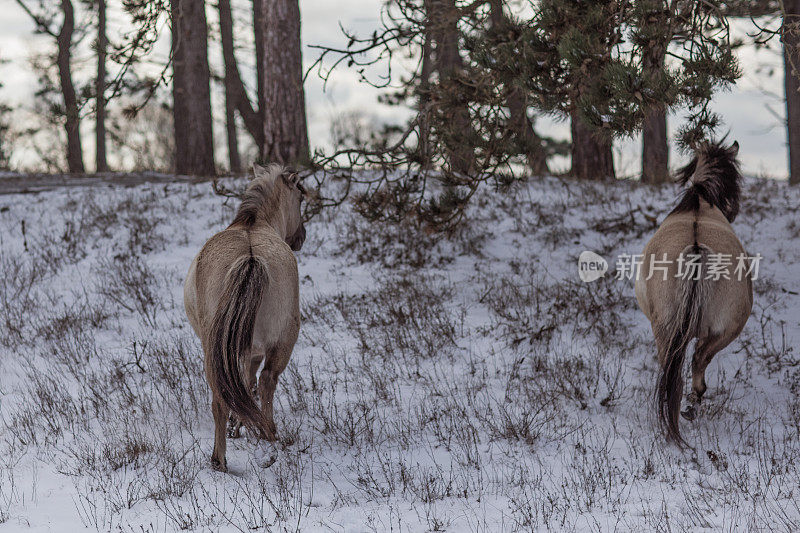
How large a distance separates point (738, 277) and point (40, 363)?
6.30 m

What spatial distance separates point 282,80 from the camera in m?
10.5

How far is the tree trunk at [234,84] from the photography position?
1518cm

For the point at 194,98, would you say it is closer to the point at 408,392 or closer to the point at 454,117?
the point at 454,117

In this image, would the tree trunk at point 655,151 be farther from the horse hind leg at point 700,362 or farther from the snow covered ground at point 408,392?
the horse hind leg at point 700,362

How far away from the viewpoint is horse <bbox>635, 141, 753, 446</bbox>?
4.74 m

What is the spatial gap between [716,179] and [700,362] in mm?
1778

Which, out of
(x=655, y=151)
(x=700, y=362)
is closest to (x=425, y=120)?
(x=700, y=362)

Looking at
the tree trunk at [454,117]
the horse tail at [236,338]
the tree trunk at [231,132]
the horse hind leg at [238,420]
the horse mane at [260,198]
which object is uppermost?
the tree trunk at [231,132]


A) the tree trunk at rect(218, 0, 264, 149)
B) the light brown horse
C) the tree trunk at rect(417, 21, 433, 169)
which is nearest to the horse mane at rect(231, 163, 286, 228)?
the light brown horse

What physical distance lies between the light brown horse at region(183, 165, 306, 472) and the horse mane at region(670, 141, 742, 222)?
3588 millimetres

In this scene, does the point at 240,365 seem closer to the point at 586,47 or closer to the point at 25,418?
the point at 25,418

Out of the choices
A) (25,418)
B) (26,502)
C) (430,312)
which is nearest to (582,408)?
(430,312)

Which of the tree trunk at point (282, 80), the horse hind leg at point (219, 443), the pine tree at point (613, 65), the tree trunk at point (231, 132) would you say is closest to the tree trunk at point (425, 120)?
the pine tree at point (613, 65)

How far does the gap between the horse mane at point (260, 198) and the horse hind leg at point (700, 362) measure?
3.55 m
